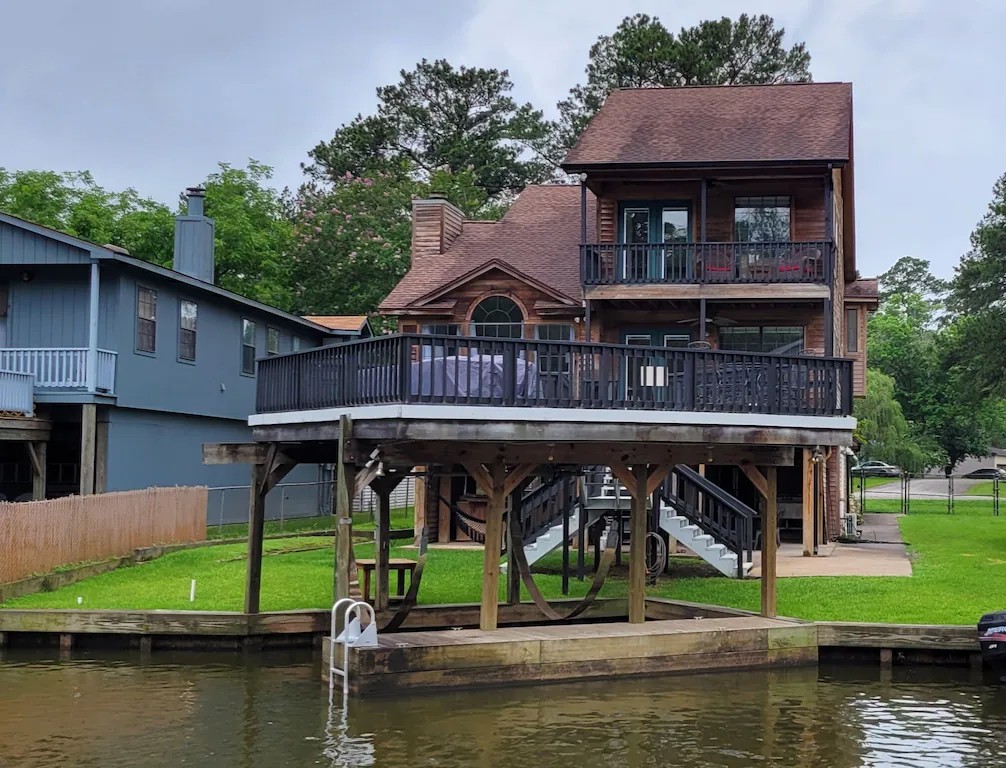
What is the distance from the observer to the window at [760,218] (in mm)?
28953

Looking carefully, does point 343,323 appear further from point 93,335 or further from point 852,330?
point 852,330

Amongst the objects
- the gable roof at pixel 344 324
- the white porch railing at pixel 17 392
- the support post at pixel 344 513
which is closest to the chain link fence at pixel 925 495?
the gable roof at pixel 344 324

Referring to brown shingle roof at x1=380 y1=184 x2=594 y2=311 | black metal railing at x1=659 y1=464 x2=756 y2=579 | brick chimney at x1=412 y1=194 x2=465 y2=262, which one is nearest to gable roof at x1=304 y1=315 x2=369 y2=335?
brown shingle roof at x1=380 y1=184 x2=594 y2=311

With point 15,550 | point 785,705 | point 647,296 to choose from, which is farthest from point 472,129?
point 785,705

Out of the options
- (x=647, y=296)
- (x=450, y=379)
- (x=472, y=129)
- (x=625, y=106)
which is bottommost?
(x=450, y=379)

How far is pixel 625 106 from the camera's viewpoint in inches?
1251

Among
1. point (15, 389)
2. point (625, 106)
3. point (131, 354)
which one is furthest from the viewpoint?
point (625, 106)

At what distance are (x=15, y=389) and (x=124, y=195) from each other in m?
25.0

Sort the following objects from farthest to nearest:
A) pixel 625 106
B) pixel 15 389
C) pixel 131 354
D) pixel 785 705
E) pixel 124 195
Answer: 1. pixel 124 195
2. pixel 625 106
3. pixel 131 354
4. pixel 15 389
5. pixel 785 705

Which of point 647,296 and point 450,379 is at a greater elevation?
point 647,296

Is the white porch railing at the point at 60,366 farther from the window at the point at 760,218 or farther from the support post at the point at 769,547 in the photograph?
the support post at the point at 769,547

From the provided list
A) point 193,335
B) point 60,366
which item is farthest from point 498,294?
point 60,366

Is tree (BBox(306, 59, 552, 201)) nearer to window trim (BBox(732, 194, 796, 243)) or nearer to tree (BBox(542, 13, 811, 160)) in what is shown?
tree (BBox(542, 13, 811, 160))

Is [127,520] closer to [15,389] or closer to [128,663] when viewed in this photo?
[15,389]
